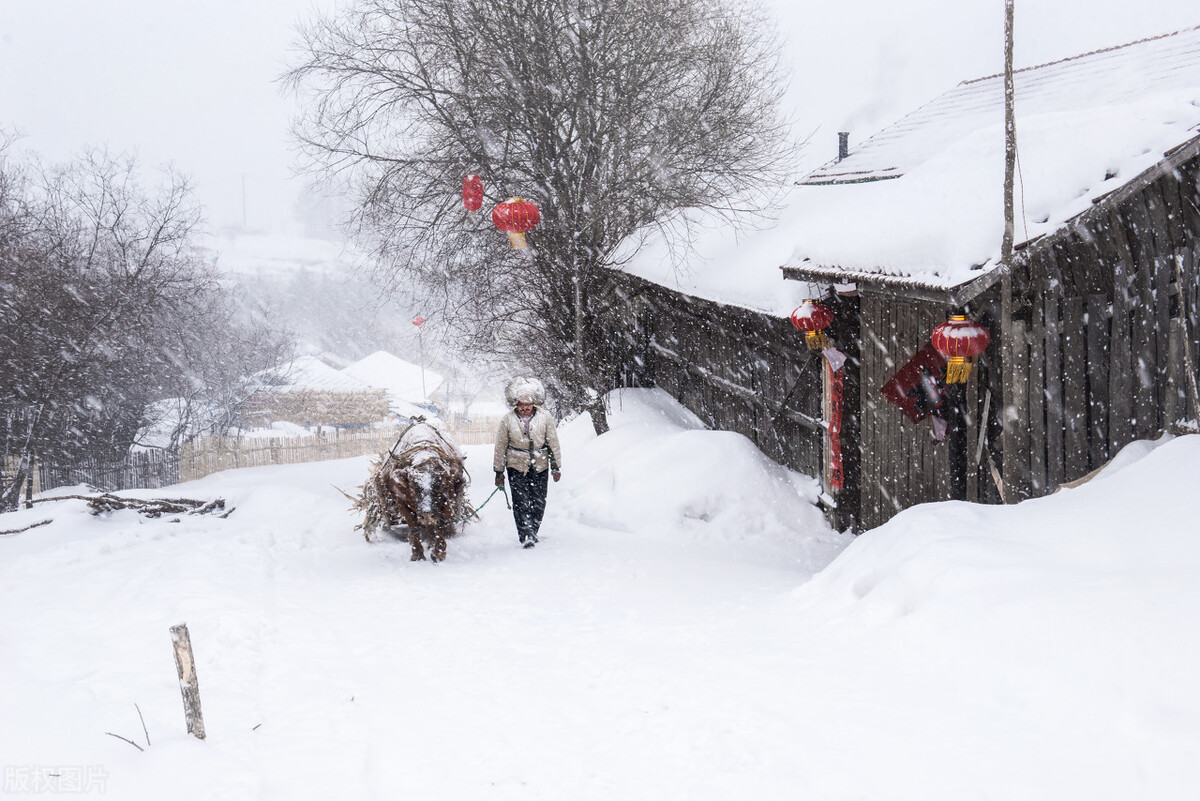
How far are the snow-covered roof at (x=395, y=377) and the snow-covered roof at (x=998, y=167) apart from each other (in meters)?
39.0

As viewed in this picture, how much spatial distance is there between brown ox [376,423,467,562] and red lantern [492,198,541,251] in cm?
315

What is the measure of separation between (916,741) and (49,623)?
5888mm

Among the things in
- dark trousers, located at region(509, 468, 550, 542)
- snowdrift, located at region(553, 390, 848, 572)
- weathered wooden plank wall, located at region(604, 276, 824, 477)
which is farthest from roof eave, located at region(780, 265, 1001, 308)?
dark trousers, located at region(509, 468, 550, 542)

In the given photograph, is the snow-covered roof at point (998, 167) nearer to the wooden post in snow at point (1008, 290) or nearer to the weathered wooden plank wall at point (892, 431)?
the wooden post in snow at point (1008, 290)

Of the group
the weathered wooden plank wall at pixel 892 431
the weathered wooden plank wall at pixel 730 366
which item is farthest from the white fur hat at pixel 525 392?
the weathered wooden plank wall at pixel 892 431

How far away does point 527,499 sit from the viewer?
29.5ft

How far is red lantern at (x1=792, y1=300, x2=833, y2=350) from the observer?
869 cm

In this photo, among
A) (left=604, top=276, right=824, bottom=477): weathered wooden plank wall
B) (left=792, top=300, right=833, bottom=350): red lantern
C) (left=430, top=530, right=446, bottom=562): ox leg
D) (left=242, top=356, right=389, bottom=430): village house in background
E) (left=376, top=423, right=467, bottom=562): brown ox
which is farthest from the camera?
(left=242, top=356, right=389, bottom=430): village house in background

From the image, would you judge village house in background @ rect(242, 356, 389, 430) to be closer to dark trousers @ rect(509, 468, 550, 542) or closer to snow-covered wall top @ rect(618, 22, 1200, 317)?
snow-covered wall top @ rect(618, 22, 1200, 317)

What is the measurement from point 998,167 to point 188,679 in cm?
692

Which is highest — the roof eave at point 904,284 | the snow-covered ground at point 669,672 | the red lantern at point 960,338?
the roof eave at point 904,284

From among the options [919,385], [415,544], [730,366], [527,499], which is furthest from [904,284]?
[730,366]

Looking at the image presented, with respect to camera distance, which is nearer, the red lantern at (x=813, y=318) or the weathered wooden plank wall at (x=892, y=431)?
the weathered wooden plank wall at (x=892, y=431)

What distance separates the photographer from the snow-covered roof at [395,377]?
1916 inches
